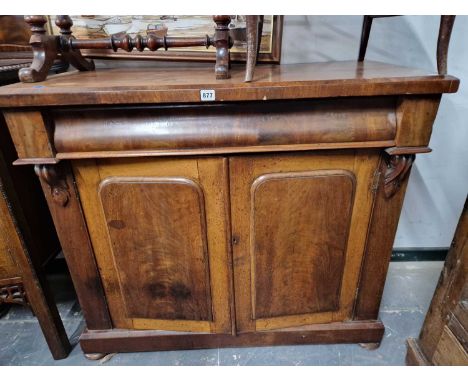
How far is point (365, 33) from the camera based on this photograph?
4.17 ft

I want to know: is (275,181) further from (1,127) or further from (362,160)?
(1,127)

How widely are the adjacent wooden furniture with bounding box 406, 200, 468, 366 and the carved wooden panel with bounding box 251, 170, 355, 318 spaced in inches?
12.9

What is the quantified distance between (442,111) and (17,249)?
1.84 metres

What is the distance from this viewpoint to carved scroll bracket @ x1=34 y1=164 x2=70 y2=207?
0.94 m

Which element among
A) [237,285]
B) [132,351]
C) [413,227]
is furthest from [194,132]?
[413,227]

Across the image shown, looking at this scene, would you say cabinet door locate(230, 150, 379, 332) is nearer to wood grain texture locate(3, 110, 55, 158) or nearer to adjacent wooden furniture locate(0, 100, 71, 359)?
wood grain texture locate(3, 110, 55, 158)

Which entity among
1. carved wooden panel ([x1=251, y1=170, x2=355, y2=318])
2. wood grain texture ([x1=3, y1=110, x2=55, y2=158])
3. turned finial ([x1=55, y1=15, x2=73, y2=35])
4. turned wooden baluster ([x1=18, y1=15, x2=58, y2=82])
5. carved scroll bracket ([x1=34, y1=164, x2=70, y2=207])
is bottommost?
Answer: carved wooden panel ([x1=251, y1=170, x2=355, y2=318])

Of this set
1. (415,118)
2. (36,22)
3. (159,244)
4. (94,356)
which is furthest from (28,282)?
(415,118)

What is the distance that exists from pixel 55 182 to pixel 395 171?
103cm

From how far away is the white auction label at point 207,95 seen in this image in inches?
32.5

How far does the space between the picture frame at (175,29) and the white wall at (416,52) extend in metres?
0.10

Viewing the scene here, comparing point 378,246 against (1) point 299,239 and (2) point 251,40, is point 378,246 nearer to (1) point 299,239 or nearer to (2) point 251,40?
(1) point 299,239

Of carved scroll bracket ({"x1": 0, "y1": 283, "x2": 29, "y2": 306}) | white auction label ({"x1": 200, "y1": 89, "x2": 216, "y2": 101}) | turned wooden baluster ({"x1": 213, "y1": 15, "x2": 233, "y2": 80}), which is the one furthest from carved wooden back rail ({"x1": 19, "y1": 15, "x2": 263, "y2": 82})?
carved scroll bracket ({"x1": 0, "y1": 283, "x2": 29, "y2": 306})
